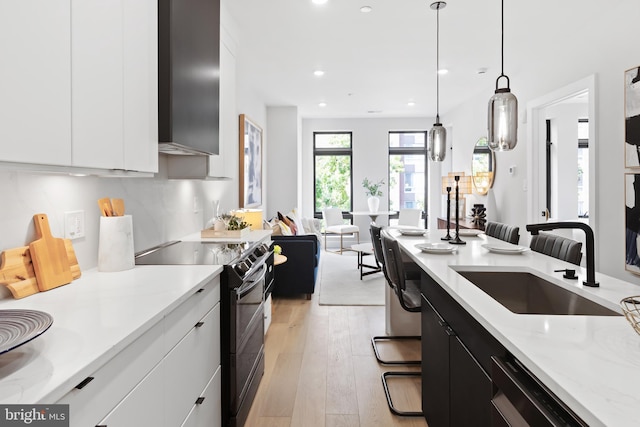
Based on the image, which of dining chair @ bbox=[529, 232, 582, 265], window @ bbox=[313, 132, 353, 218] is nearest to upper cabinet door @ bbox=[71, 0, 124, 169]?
dining chair @ bbox=[529, 232, 582, 265]

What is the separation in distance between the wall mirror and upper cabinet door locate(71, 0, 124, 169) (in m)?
5.61

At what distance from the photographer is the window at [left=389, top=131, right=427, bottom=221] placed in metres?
8.90

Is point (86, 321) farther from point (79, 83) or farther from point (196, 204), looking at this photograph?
point (196, 204)

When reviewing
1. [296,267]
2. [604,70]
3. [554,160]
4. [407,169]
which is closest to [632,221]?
[604,70]

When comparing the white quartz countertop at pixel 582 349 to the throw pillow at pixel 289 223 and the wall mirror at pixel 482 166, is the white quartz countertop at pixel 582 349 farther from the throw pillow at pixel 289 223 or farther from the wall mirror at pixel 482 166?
the wall mirror at pixel 482 166

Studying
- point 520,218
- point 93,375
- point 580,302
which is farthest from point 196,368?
point 520,218

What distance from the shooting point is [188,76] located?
2145mm

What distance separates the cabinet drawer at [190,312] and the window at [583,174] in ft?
16.6

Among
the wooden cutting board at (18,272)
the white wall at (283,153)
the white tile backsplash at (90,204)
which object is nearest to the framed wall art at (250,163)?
the white wall at (283,153)

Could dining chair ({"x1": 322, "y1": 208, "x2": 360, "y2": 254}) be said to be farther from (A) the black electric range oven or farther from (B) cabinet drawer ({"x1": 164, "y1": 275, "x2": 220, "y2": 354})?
(B) cabinet drawer ({"x1": 164, "y1": 275, "x2": 220, "y2": 354})

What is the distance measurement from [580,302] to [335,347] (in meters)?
2.16

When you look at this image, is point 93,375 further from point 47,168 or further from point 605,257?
point 605,257

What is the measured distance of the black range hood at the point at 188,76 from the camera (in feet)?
6.35

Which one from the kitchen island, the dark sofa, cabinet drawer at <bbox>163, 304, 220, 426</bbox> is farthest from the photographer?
the dark sofa
